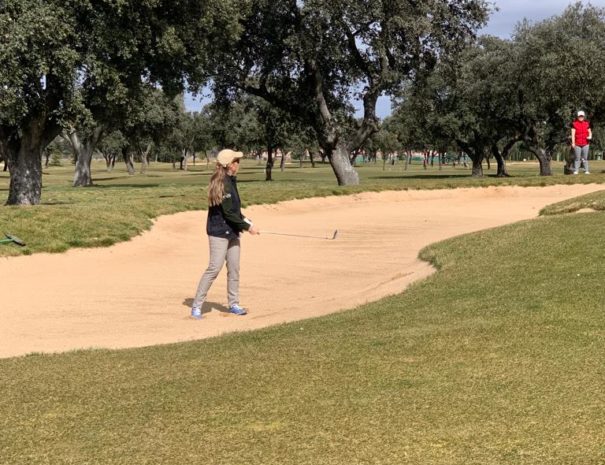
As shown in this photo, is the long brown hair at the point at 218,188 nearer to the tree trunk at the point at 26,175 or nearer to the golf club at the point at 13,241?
the golf club at the point at 13,241

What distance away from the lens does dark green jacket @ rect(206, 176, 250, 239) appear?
8.45 meters

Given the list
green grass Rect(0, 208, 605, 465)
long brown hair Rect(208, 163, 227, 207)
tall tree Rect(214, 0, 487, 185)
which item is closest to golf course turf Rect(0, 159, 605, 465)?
green grass Rect(0, 208, 605, 465)

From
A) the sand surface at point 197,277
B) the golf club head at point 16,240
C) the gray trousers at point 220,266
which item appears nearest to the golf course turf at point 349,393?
the sand surface at point 197,277

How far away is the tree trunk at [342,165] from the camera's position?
3084cm

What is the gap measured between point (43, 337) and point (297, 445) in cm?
520

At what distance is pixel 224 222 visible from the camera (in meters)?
8.61

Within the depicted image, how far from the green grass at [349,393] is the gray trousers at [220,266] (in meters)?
1.88

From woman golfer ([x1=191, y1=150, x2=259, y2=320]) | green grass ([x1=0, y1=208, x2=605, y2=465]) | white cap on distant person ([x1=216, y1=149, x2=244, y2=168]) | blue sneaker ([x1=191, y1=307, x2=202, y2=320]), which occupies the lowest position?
blue sneaker ([x1=191, y1=307, x2=202, y2=320])

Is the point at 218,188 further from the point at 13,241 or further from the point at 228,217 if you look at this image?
the point at 13,241

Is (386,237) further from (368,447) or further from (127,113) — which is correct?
(368,447)

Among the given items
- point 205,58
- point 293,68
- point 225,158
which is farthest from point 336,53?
point 225,158

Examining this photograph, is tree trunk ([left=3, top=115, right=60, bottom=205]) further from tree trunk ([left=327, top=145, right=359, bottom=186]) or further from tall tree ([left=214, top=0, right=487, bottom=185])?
tree trunk ([left=327, top=145, right=359, bottom=186])

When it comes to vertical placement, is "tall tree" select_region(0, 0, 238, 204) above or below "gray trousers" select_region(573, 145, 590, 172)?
above

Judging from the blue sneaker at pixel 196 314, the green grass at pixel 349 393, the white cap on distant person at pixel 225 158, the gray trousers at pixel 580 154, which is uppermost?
the gray trousers at pixel 580 154
